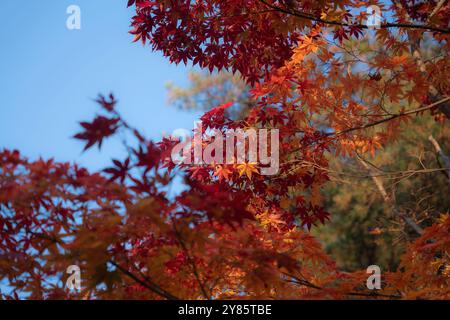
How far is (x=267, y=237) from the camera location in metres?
2.63

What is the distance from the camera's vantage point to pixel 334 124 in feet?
13.1

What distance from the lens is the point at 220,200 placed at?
2.05 metres

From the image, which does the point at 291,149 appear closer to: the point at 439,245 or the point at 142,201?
the point at 439,245

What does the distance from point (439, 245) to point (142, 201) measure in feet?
5.74

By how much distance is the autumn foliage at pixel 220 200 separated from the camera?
2.03 m

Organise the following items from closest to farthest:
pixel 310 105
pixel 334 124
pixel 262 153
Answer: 1. pixel 262 153
2. pixel 310 105
3. pixel 334 124

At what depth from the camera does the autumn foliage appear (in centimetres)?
203

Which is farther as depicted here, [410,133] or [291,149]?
[410,133]

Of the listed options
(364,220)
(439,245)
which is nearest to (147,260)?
(439,245)

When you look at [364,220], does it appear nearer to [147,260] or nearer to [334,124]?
[334,124]
